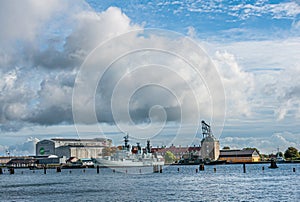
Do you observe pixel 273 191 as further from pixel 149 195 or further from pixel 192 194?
pixel 149 195

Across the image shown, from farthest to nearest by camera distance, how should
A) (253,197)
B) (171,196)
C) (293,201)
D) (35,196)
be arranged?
(35,196) → (171,196) → (253,197) → (293,201)

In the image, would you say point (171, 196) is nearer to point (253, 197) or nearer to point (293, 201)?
point (253, 197)

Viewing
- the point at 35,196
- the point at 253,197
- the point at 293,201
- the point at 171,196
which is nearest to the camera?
the point at 293,201

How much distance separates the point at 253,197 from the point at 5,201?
33.5 meters

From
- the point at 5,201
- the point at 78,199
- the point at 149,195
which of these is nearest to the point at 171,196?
the point at 149,195

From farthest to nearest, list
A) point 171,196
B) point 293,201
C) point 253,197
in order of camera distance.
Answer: point 171,196 < point 253,197 < point 293,201

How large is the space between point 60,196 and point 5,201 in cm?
853

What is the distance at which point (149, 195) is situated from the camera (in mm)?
68938

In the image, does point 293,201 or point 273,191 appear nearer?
point 293,201

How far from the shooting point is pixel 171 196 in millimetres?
67562

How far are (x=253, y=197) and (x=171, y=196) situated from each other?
11.4 meters

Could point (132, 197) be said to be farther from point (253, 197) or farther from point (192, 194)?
point (253, 197)

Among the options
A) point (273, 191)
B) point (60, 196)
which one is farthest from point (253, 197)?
point (60, 196)

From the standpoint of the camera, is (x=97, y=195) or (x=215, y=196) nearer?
(x=215, y=196)
